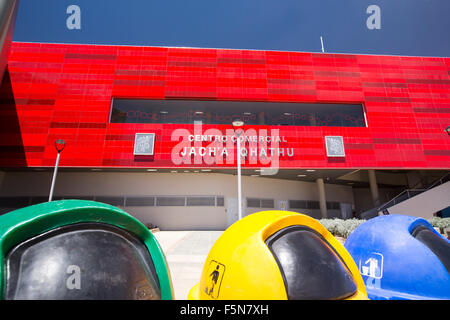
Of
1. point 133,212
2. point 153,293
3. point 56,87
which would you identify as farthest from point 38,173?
point 153,293

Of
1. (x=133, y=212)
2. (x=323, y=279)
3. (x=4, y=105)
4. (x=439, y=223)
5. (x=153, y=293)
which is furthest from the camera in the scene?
(x=133, y=212)

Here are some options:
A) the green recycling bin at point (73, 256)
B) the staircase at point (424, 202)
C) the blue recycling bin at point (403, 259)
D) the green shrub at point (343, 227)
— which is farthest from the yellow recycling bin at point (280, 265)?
the staircase at point (424, 202)

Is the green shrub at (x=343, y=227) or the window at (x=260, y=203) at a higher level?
the window at (x=260, y=203)

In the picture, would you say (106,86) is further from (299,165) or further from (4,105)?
(299,165)

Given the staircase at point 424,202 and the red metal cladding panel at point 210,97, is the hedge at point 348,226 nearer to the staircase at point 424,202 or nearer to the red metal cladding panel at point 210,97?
the staircase at point 424,202

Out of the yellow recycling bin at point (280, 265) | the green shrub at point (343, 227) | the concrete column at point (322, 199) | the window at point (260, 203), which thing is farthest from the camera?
the concrete column at point (322, 199)

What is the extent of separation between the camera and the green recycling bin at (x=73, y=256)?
1.15 m

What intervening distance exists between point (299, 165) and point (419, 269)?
1611 cm

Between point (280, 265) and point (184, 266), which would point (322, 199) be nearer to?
point (184, 266)

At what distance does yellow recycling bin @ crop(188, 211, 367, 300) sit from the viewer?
1.97m

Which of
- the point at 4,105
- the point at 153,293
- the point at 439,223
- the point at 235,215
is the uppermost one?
the point at 4,105

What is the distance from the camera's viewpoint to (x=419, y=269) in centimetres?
304

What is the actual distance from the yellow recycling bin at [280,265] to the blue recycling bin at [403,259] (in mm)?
1243

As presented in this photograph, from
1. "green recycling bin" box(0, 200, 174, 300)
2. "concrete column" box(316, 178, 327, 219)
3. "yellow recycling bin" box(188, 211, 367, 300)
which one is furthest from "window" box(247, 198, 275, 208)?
"green recycling bin" box(0, 200, 174, 300)
